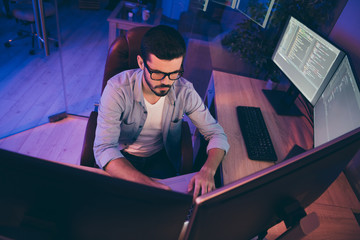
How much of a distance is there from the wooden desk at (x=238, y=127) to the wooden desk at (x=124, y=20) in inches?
70.3

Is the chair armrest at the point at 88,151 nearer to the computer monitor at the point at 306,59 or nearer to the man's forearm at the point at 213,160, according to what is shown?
the man's forearm at the point at 213,160

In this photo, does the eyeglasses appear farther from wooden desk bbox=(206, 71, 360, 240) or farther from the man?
wooden desk bbox=(206, 71, 360, 240)

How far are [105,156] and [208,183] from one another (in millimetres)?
498

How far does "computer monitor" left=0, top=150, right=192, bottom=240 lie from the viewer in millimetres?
491

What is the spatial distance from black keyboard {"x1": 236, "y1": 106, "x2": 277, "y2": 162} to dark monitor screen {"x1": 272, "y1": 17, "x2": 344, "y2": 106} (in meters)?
0.33

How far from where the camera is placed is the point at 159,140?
1545 millimetres

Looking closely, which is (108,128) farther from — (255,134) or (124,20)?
(124,20)

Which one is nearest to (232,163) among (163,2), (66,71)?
(66,71)

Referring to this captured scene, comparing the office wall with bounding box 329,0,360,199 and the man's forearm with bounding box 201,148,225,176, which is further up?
the office wall with bounding box 329,0,360,199

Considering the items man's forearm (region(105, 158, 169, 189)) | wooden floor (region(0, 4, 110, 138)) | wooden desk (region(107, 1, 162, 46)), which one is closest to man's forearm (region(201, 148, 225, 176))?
man's forearm (region(105, 158, 169, 189))

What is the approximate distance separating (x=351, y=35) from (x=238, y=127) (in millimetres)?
927

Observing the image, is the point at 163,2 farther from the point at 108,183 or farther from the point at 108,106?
the point at 108,183

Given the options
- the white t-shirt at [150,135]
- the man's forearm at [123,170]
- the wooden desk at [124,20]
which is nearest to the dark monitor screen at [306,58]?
the white t-shirt at [150,135]

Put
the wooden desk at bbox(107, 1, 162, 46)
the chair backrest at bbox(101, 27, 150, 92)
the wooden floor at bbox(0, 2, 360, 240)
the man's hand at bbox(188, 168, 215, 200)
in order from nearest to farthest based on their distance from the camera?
the man's hand at bbox(188, 168, 215, 200)
the wooden floor at bbox(0, 2, 360, 240)
the chair backrest at bbox(101, 27, 150, 92)
the wooden desk at bbox(107, 1, 162, 46)
